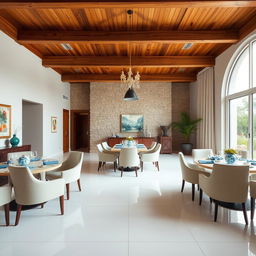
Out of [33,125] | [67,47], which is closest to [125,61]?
[67,47]

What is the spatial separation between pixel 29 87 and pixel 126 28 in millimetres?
3736

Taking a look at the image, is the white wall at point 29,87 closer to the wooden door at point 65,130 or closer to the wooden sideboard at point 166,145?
the wooden door at point 65,130

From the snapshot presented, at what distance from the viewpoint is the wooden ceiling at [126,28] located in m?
→ 3.79

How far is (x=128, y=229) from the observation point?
102 inches

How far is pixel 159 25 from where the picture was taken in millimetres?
5082

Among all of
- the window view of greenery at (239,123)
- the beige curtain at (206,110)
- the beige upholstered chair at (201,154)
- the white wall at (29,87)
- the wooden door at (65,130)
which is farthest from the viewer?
the wooden door at (65,130)

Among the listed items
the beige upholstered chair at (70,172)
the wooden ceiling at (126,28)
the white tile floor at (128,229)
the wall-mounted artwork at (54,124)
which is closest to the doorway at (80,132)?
the wall-mounted artwork at (54,124)

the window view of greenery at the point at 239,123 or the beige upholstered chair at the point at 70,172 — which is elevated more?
the window view of greenery at the point at 239,123

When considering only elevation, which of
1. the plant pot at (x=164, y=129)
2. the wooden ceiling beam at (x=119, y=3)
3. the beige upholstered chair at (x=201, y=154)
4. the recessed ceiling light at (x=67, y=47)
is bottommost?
the beige upholstered chair at (x=201, y=154)

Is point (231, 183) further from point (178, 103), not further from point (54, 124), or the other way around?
point (178, 103)

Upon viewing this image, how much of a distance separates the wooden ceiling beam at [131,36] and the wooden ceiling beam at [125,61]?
1.95 meters

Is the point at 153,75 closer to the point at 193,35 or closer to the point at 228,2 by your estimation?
the point at 193,35

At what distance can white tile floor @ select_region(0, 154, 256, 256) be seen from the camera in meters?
2.18

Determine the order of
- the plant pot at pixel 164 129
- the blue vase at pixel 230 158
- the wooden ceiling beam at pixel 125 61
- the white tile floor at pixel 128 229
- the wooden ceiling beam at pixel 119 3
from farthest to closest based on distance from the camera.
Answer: the plant pot at pixel 164 129 → the wooden ceiling beam at pixel 125 61 → the wooden ceiling beam at pixel 119 3 → the blue vase at pixel 230 158 → the white tile floor at pixel 128 229
